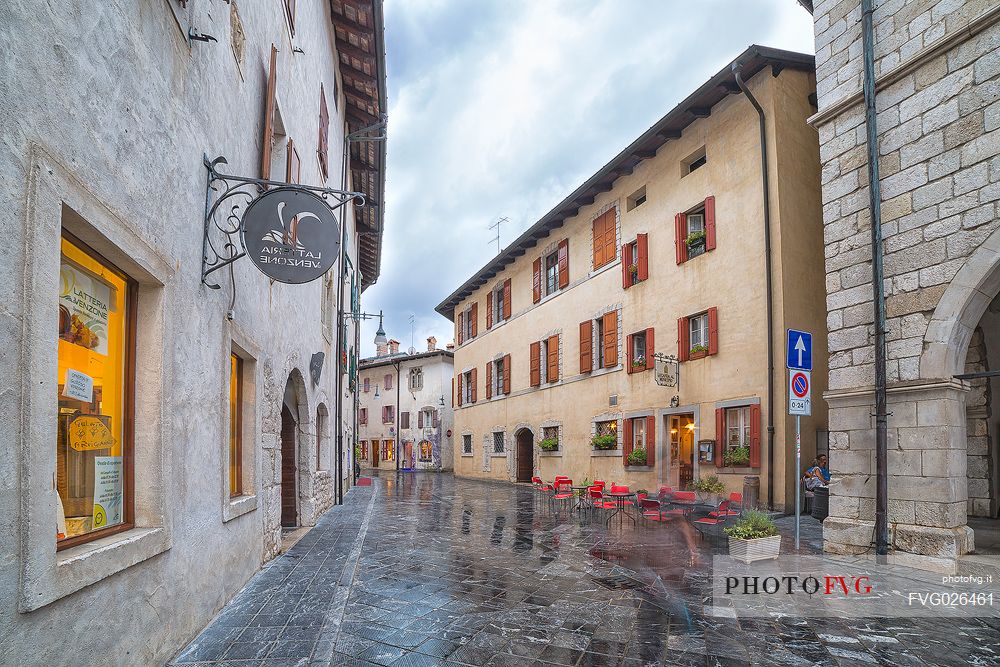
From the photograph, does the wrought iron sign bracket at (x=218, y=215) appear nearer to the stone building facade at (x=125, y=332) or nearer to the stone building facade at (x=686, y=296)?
the stone building facade at (x=125, y=332)

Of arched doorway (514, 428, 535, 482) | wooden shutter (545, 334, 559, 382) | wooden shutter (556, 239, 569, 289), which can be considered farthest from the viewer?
arched doorway (514, 428, 535, 482)

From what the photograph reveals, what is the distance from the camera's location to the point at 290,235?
16.3 ft

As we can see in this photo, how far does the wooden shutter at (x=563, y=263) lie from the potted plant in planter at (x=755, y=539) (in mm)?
13026

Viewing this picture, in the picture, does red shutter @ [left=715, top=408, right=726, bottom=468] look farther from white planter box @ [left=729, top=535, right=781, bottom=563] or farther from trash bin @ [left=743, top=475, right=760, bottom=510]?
white planter box @ [left=729, top=535, right=781, bottom=563]

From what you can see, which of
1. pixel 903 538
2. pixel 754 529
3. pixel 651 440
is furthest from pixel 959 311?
pixel 651 440

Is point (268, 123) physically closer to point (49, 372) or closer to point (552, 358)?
point (49, 372)

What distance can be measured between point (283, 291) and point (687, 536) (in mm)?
7165

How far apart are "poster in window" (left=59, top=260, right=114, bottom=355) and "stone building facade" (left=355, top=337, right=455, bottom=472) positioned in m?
31.4

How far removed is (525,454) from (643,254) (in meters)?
10.6

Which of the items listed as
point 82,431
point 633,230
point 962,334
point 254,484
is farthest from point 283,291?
point 633,230

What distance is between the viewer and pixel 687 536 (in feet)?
32.1

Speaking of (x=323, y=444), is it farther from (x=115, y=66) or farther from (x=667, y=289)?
(x=115, y=66)

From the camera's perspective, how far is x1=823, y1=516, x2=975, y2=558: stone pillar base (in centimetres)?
655

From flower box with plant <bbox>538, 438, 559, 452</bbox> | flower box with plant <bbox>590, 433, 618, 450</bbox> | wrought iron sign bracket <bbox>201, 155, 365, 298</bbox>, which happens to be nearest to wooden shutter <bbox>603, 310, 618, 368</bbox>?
flower box with plant <bbox>590, 433, 618, 450</bbox>
